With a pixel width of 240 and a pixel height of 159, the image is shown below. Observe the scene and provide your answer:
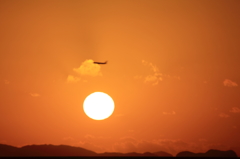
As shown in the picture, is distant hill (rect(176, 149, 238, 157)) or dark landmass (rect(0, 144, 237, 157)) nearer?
dark landmass (rect(0, 144, 237, 157))

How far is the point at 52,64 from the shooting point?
3.12 m

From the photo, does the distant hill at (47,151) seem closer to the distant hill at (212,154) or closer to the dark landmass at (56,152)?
the dark landmass at (56,152)

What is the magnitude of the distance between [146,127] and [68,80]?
1.22 m

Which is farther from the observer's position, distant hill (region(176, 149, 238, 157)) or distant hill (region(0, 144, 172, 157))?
distant hill (region(176, 149, 238, 157))

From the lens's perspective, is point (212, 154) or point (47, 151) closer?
point (47, 151)

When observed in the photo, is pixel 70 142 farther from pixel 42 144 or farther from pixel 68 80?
pixel 68 80

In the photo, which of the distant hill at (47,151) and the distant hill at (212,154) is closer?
the distant hill at (47,151)

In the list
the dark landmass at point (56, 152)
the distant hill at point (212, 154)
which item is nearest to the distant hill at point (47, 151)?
the dark landmass at point (56, 152)

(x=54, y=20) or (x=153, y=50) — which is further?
(x=153, y=50)

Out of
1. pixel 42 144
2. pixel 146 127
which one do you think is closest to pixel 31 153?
pixel 42 144

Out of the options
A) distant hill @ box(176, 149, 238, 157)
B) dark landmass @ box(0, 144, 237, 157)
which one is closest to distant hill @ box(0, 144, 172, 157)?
dark landmass @ box(0, 144, 237, 157)

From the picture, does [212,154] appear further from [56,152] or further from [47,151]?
[47,151]

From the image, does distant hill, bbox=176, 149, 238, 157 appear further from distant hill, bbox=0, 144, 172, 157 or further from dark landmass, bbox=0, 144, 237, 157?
distant hill, bbox=0, 144, 172, 157

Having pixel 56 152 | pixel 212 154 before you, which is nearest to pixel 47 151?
pixel 56 152
